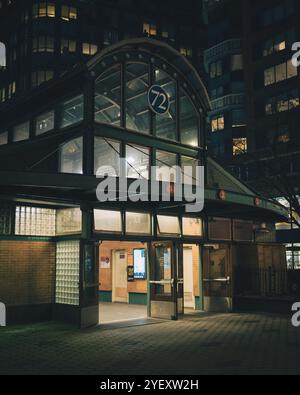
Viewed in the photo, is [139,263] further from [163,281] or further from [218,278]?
[163,281]

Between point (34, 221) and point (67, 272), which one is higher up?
point (34, 221)

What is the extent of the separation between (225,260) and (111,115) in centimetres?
679

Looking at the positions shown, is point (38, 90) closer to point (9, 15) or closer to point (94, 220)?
point (94, 220)

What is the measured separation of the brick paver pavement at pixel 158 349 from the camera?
8344 millimetres

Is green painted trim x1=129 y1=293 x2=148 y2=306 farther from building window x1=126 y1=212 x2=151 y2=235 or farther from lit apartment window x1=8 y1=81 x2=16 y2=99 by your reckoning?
lit apartment window x1=8 y1=81 x2=16 y2=99

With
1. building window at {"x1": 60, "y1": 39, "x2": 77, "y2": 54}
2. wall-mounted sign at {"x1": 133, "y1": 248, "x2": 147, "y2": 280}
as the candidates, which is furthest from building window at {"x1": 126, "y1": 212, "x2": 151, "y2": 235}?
building window at {"x1": 60, "y1": 39, "x2": 77, "y2": 54}

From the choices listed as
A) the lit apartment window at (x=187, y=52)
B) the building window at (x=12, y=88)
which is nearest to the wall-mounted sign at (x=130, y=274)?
the building window at (x=12, y=88)

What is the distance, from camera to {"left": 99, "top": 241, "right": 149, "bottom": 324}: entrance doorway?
18.9 meters

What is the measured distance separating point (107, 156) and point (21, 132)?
5235 mm

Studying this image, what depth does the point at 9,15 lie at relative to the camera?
51.2m

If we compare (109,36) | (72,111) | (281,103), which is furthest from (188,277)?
(109,36)

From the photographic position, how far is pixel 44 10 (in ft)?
159

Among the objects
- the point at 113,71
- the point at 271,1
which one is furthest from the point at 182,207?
the point at 271,1

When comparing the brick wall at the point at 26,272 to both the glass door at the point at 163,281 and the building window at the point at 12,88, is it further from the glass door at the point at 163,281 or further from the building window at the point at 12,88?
the building window at the point at 12,88
